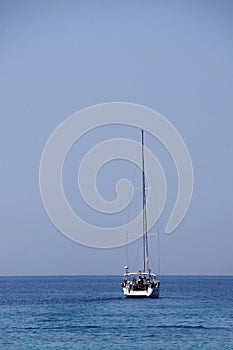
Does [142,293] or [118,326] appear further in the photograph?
[142,293]

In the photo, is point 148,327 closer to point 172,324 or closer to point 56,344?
point 172,324

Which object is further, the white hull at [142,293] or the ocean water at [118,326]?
the white hull at [142,293]

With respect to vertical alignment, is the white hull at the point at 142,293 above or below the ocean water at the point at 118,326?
above

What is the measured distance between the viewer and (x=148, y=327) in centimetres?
8050

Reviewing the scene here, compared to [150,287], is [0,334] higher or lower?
lower

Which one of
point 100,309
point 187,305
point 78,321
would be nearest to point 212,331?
point 78,321

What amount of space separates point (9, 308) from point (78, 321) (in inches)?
1016

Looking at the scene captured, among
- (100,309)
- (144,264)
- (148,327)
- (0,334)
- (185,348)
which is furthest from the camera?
(144,264)

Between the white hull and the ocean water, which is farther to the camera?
the white hull

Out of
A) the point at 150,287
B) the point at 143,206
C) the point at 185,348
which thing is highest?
the point at 143,206

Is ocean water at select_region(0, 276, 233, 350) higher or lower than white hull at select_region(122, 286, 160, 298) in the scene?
lower

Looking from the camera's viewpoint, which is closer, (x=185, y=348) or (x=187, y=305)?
(x=185, y=348)

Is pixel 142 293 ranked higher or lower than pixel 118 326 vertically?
higher

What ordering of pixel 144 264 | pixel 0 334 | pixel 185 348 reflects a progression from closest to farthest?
pixel 185 348 → pixel 0 334 → pixel 144 264
